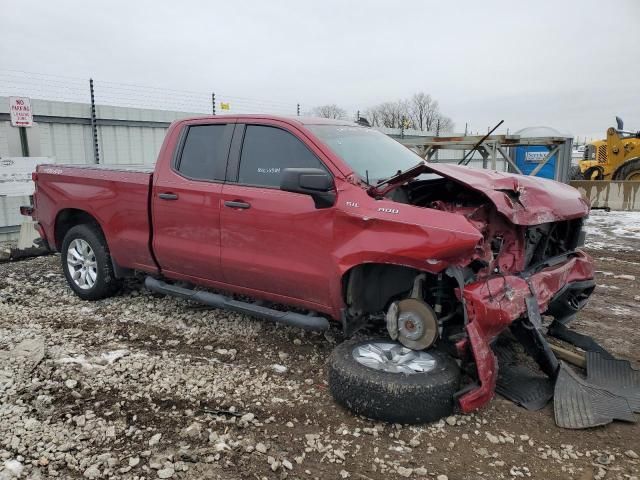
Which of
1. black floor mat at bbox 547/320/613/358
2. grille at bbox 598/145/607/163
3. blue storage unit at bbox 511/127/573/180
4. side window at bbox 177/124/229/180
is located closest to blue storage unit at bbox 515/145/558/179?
blue storage unit at bbox 511/127/573/180

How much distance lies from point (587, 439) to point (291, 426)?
5.71 ft

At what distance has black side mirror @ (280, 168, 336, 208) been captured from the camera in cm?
343

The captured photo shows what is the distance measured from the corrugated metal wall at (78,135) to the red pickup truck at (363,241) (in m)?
4.78

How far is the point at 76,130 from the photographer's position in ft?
31.2

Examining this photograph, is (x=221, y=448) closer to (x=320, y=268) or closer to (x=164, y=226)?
(x=320, y=268)

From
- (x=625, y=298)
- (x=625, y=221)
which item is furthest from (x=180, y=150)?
(x=625, y=221)

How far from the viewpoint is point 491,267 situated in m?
3.37

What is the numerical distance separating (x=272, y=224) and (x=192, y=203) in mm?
898

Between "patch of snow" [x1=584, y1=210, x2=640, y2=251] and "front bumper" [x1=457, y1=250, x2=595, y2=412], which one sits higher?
"front bumper" [x1=457, y1=250, x2=595, y2=412]

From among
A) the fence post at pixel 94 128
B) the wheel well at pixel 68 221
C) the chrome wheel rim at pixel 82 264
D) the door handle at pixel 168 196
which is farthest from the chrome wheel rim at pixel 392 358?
the fence post at pixel 94 128

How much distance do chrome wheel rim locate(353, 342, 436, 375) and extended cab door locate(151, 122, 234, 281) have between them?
4.98 ft

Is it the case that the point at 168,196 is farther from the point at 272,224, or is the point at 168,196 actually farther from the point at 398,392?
the point at 398,392

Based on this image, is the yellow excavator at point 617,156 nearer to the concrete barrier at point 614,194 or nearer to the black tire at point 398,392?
the concrete barrier at point 614,194

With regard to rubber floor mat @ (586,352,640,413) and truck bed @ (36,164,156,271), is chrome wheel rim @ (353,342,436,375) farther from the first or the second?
truck bed @ (36,164,156,271)
